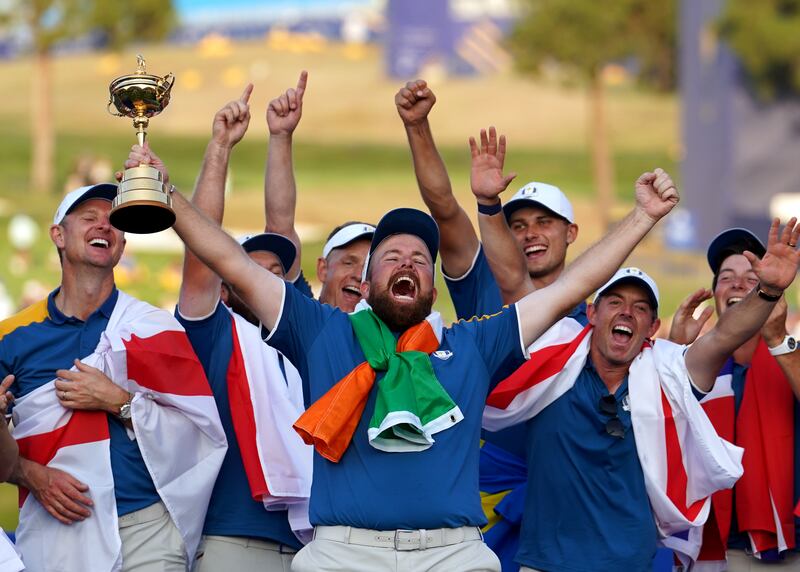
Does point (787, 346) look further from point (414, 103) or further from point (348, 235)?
point (348, 235)

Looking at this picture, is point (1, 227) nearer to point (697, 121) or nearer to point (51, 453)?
point (697, 121)

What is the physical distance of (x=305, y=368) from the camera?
16.9ft

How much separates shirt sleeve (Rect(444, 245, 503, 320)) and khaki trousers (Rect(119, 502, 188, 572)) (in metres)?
1.64

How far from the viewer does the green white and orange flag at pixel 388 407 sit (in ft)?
15.8

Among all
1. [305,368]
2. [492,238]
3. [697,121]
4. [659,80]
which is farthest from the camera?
[659,80]

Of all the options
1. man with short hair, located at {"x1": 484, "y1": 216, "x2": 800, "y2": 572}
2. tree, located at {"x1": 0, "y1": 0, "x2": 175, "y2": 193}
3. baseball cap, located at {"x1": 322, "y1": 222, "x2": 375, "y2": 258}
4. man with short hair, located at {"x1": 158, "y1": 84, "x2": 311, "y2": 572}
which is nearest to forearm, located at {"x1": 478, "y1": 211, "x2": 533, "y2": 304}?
man with short hair, located at {"x1": 484, "y1": 216, "x2": 800, "y2": 572}

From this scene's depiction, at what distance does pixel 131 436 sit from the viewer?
220 inches

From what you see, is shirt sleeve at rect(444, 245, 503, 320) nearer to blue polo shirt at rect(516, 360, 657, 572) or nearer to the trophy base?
blue polo shirt at rect(516, 360, 657, 572)

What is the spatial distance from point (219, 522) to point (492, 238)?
1730 millimetres

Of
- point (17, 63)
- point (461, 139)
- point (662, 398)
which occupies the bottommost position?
point (662, 398)

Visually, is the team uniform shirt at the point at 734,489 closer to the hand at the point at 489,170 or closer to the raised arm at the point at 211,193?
the hand at the point at 489,170

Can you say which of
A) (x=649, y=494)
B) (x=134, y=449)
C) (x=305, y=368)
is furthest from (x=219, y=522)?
(x=649, y=494)

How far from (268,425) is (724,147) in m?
19.3

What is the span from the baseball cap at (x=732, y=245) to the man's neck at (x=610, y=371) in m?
0.95
